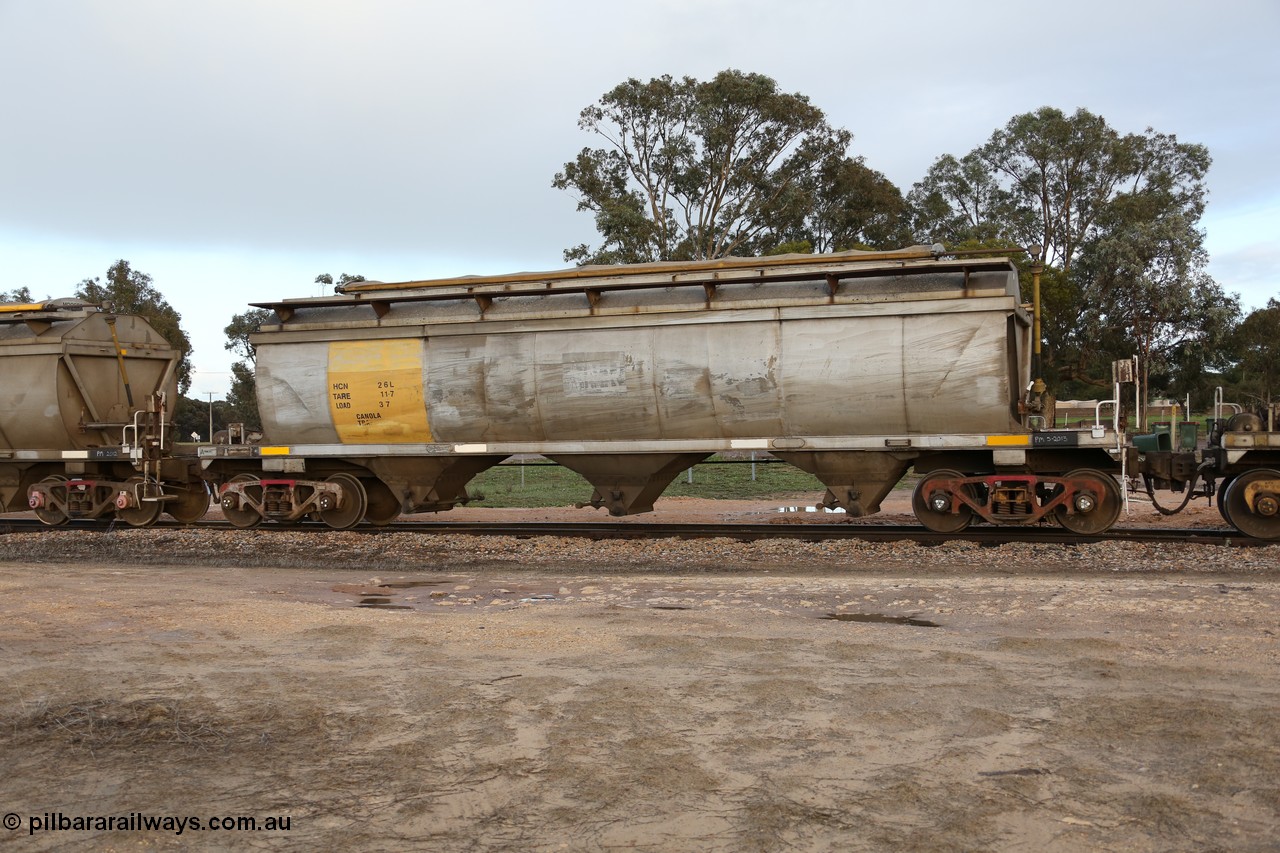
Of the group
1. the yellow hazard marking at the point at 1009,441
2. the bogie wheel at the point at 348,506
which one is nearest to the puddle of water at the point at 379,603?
the bogie wheel at the point at 348,506

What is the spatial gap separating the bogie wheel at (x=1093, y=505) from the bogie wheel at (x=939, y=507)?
1.18 m

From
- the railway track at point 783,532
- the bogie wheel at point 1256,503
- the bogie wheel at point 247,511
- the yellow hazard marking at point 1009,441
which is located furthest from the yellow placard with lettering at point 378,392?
the bogie wheel at point 1256,503

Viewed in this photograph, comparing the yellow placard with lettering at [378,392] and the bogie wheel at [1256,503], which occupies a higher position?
the yellow placard with lettering at [378,392]

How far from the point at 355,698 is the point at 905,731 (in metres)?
3.20

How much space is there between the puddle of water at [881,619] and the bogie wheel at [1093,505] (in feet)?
16.0

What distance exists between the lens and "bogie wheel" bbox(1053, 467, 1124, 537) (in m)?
12.3

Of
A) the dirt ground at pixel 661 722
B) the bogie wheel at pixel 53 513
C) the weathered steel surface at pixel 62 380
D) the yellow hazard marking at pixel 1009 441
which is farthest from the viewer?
the bogie wheel at pixel 53 513

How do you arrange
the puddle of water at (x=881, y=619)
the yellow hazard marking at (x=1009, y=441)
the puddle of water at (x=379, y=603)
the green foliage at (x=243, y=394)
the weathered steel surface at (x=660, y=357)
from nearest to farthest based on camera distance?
the puddle of water at (x=881, y=619)
the puddle of water at (x=379, y=603)
the yellow hazard marking at (x=1009, y=441)
the weathered steel surface at (x=660, y=357)
the green foliage at (x=243, y=394)

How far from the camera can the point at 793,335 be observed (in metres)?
12.8

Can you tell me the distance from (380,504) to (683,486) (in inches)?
434

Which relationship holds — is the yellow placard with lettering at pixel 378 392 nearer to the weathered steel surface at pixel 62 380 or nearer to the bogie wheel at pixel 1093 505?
the weathered steel surface at pixel 62 380

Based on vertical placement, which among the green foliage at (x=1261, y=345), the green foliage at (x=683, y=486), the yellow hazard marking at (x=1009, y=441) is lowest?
the green foliage at (x=683, y=486)

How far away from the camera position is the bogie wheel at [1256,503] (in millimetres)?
12062

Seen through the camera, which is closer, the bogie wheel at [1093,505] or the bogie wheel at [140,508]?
the bogie wheel at [1093,505]
